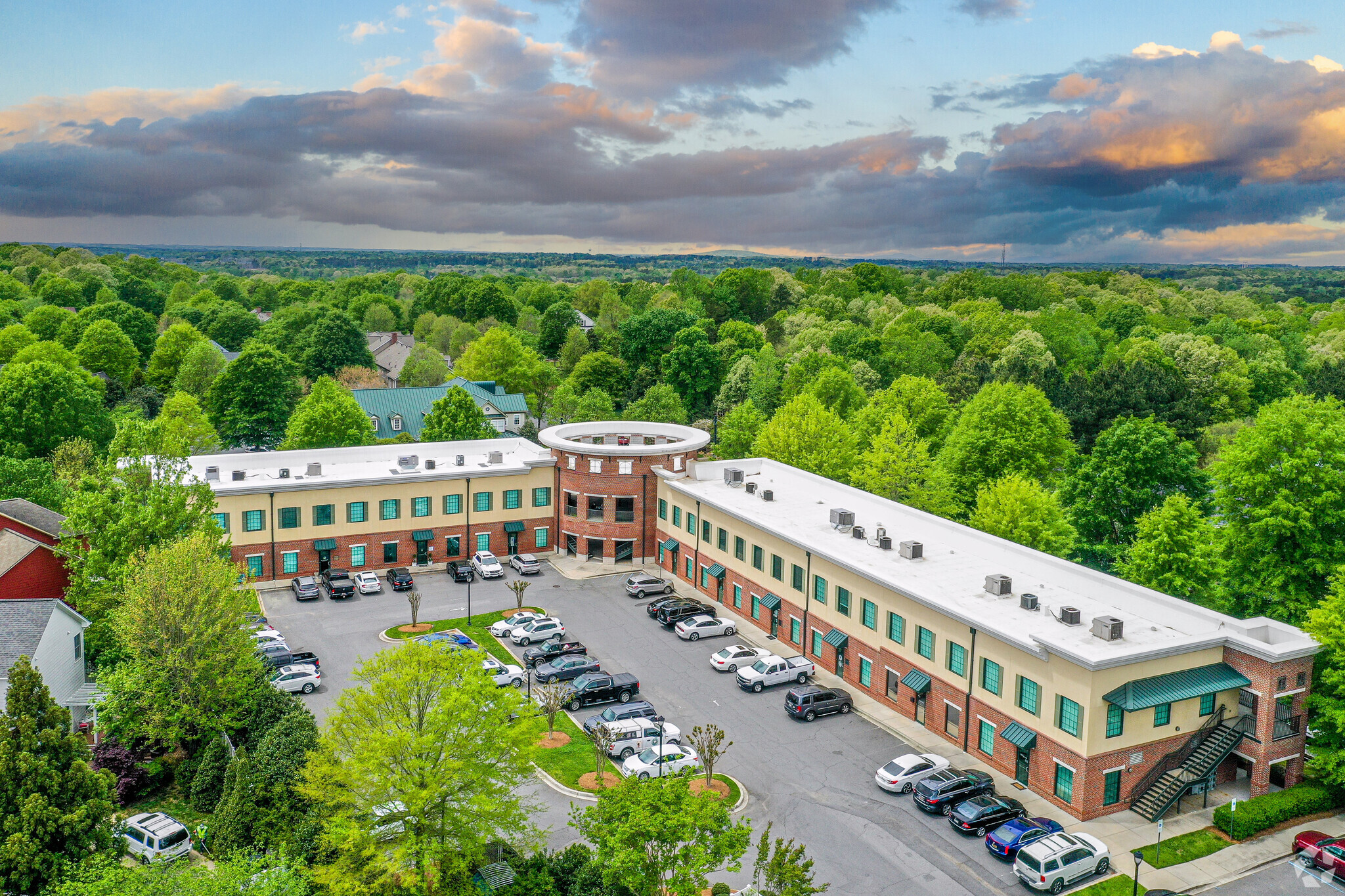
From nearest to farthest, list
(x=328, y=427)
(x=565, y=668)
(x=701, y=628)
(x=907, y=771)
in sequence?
(x=907, y=771) → (x=565, y=668) → (x=701, y=628) → (x=328, y=427)

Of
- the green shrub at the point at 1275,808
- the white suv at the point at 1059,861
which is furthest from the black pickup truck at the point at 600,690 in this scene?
the green shrub at the point at 1275,808

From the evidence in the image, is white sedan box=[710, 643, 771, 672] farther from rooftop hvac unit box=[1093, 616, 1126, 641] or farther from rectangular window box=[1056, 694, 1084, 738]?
rooftop hvac unit box=[1093, 616, 1126, 641]

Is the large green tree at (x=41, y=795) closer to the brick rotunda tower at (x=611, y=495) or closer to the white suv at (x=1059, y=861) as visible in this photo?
the white suv at (x=1059, y=861)

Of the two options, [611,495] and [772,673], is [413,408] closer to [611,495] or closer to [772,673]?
[611,495]

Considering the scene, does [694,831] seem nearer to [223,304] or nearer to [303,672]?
[303,672]

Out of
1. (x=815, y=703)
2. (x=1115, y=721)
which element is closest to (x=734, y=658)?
(x=815, y=703)
